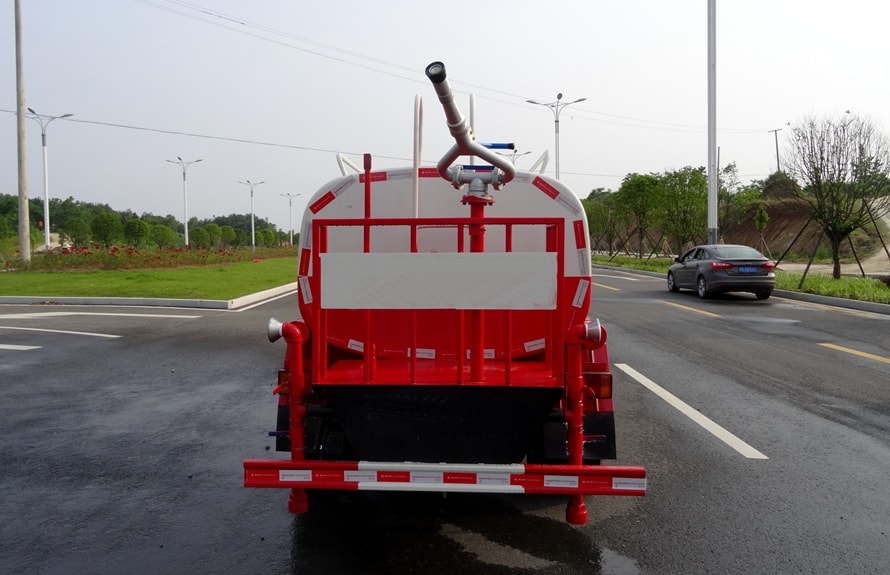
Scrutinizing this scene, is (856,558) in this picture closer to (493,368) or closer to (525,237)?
(493,368)

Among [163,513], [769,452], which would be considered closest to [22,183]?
[163,513]

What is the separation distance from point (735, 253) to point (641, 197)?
21.6 metres

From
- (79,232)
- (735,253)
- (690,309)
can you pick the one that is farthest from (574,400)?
(79,232)

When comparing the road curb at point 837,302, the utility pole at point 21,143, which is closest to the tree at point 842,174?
the road curb at point 837,302

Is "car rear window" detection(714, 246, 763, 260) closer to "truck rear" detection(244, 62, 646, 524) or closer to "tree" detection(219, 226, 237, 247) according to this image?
"truck rear" detection(244, 62, 646, 524)

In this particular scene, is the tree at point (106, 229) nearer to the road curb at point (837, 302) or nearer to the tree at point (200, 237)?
the tree at point (200, 237)

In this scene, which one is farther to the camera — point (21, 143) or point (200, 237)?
point (200, 237)

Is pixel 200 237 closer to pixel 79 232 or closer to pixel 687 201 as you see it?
pixel 79 232

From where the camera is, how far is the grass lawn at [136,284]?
17750mm

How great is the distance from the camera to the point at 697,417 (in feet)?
20.7

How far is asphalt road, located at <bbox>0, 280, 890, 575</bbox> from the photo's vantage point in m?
3.55

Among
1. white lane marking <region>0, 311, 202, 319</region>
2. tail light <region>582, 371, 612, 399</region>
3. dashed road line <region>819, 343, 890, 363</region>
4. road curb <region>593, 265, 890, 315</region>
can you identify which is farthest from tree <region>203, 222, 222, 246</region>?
tail light <region>582, 371, 612, 399</region>

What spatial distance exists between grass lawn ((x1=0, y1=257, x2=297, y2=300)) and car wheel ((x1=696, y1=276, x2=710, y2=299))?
1186 centimetres

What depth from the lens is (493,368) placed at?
3816 millimetres
